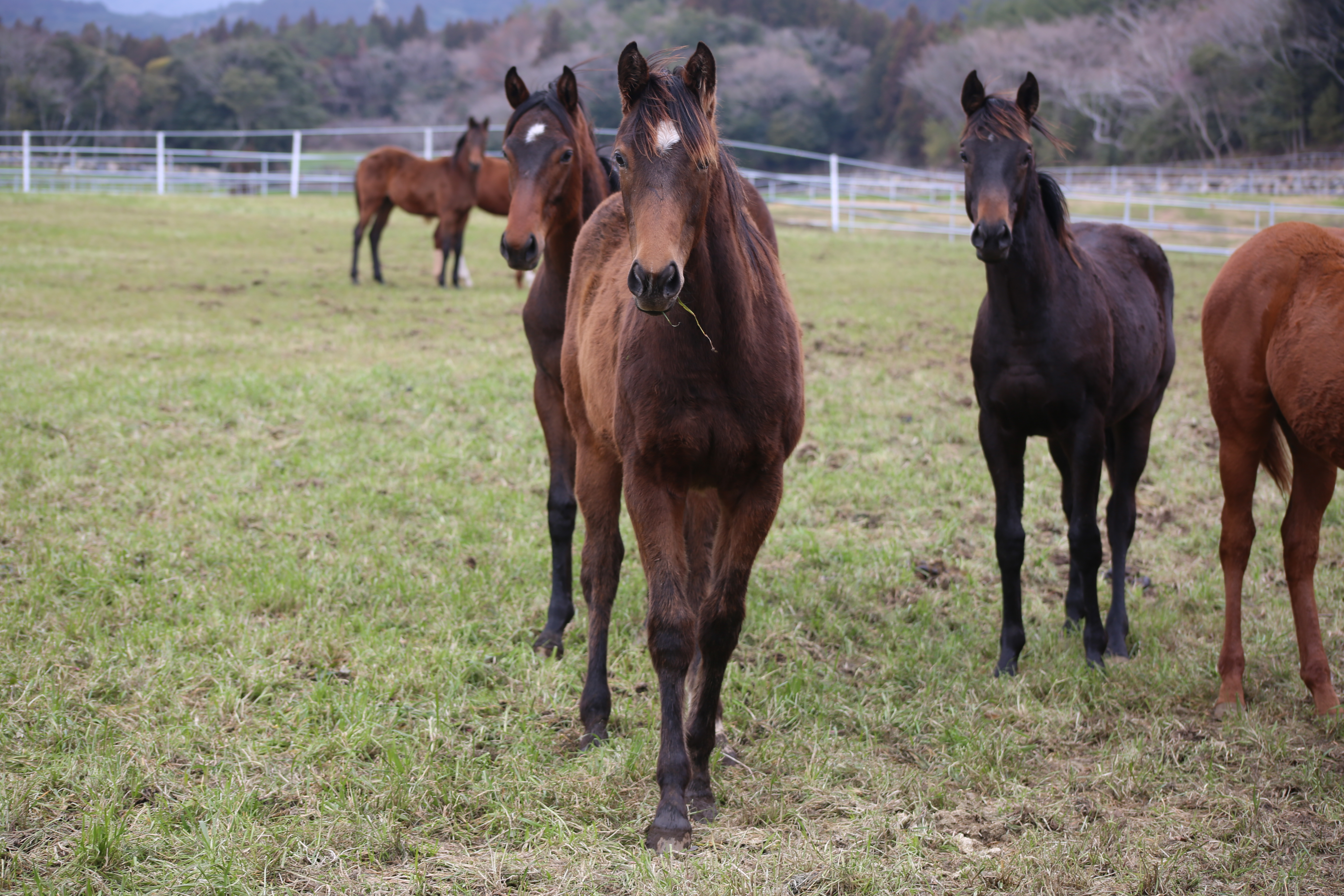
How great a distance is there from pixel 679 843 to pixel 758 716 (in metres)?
0.84

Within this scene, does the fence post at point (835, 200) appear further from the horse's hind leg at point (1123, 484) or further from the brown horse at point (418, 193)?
the horse's hind leg at point (1123, 484)

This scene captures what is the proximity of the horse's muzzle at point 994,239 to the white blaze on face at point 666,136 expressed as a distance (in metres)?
1.56

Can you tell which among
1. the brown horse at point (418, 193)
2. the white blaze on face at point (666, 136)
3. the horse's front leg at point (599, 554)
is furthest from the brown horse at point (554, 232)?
the brown horse at point (418, 193)

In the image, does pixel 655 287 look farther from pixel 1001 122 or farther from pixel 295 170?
pixel 295 170

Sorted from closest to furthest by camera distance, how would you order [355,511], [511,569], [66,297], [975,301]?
[511,569] < [355,511] < [66,297] < [975,301]

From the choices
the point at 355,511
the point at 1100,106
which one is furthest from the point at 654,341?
the point at 1100,106

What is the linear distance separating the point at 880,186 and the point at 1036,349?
25.8 m

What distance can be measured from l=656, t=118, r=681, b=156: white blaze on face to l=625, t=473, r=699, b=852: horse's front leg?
87 cm

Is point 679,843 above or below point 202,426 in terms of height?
below

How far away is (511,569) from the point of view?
4492 mm

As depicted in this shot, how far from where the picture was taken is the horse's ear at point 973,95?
371 cm

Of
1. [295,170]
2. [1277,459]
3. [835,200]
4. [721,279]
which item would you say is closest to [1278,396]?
[1277,459]

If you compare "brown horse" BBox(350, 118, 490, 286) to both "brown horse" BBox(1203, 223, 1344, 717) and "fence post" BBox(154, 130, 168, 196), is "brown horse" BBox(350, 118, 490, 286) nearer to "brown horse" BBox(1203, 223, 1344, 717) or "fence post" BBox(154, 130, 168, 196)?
"fence post" BBox(154, 130, 168, 196)

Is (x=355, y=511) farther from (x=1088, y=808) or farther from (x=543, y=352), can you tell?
(x=1088, y=808)
